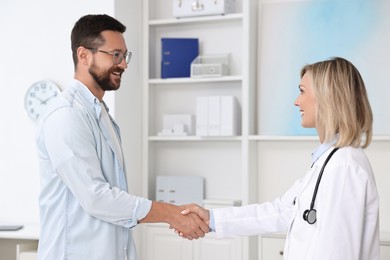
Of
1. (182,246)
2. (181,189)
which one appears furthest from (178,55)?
(182,246)

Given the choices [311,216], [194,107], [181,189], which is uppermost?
[194,107]

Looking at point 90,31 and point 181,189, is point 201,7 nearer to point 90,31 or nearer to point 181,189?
point 181,189

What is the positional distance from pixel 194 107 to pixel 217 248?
1029 millimetres

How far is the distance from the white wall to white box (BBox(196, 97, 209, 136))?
884 millimetres

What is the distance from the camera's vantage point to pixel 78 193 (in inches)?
95.8

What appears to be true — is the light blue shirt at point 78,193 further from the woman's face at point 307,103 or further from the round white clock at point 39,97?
the round white clock at point 39,97

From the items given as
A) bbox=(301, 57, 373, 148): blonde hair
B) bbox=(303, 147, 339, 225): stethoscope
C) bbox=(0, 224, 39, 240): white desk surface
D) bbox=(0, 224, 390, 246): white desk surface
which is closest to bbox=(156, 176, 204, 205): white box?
bbox=(0, 224, 390, 246): white desk surface

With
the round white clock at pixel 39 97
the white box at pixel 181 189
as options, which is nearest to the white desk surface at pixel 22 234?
the round white clock at pixel 39 97

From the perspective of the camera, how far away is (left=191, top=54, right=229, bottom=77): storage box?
14.4ft

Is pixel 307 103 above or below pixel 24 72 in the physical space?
below

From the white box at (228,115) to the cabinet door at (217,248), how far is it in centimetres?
72

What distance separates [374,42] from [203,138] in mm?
1286

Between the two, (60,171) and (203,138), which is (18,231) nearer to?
(203,138)

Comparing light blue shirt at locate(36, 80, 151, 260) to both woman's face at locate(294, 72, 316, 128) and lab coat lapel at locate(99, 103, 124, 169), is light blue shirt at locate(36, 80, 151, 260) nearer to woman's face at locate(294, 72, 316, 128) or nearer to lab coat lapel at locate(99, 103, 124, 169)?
lab coat lapel at locate(99, 103, 124, 169)
